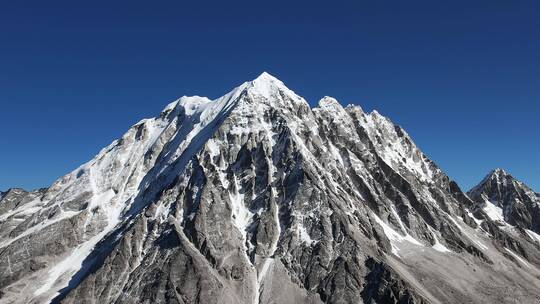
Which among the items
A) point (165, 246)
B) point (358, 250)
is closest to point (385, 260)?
point (358, 250)

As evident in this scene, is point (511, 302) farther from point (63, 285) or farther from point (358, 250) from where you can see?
point (63, 285)

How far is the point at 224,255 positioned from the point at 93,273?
4530 centimetres

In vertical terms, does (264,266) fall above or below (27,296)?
above

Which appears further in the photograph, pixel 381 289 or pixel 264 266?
pixel 264 266

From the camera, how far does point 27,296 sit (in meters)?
196

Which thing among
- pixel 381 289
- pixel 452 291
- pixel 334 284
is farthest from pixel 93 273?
pixel 452 291

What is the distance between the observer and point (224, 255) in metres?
196

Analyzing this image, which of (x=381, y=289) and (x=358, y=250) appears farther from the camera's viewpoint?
(x=358, y=250)

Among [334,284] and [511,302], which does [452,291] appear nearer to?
[511,302]

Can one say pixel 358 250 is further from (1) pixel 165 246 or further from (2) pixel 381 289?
(1) pixel 165 246

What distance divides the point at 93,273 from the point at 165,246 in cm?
2589

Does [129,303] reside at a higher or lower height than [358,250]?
lower

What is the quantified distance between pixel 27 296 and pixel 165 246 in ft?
169

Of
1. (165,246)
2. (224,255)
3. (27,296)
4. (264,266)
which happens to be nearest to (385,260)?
(264,266)
